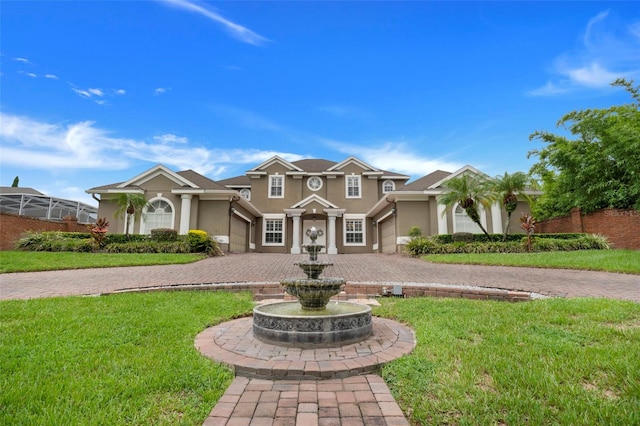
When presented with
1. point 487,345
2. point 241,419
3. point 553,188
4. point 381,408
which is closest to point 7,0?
point 241,419

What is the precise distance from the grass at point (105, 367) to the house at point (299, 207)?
45.4 ft

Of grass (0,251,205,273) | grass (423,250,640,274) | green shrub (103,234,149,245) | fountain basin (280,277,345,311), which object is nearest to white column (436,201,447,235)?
grass (423,250,640,274)

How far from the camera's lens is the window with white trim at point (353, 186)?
25.8 meters

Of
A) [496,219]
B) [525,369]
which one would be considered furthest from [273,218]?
[525,369]

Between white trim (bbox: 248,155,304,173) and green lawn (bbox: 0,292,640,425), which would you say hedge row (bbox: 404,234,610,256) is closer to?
green lawn (bbox: 0,292,640,425)

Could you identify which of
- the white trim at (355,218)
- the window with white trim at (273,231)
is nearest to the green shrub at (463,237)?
the white trim at (355,218)

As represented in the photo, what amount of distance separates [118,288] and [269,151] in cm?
1924

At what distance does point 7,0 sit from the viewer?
25.5 ft

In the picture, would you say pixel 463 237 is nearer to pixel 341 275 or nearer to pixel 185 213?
pixel 341 275

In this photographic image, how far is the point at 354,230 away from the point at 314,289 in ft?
66.7

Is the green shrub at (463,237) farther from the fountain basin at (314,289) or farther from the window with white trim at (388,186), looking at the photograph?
the fountain basin at (314,289)

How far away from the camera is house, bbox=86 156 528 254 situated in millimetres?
19359

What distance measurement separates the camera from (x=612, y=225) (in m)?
17.4

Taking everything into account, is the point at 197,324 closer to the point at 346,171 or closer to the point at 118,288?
the point at 118,288
